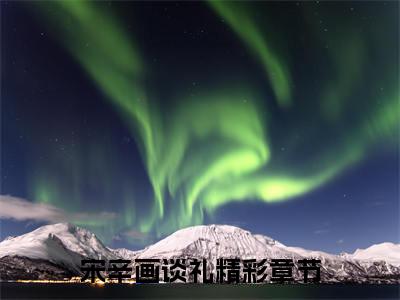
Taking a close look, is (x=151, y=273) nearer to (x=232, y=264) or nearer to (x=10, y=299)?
(x=232, y=264)

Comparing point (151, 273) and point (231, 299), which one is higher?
point (151, 273)

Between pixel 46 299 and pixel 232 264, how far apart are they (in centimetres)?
12946

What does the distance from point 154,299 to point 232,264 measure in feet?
361

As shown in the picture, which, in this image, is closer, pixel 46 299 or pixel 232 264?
pixel 232 264

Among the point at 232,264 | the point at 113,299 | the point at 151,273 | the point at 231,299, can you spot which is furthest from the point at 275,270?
the point at 113,299

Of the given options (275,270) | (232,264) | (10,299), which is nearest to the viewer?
(275,270)

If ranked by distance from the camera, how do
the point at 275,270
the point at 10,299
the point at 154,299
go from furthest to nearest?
1. the point at 154,299
2. the point at 10,299
3. the point at 275,270

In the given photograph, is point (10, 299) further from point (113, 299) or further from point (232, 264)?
point (232, 264)

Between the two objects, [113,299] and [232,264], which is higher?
[232,264]

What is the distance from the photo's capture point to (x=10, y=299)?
170875mm

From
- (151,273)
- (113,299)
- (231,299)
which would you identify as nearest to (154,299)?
(113,299)

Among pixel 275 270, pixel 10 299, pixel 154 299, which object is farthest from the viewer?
pixel 154 299

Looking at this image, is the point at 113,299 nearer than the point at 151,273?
No

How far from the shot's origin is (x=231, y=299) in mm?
198875
